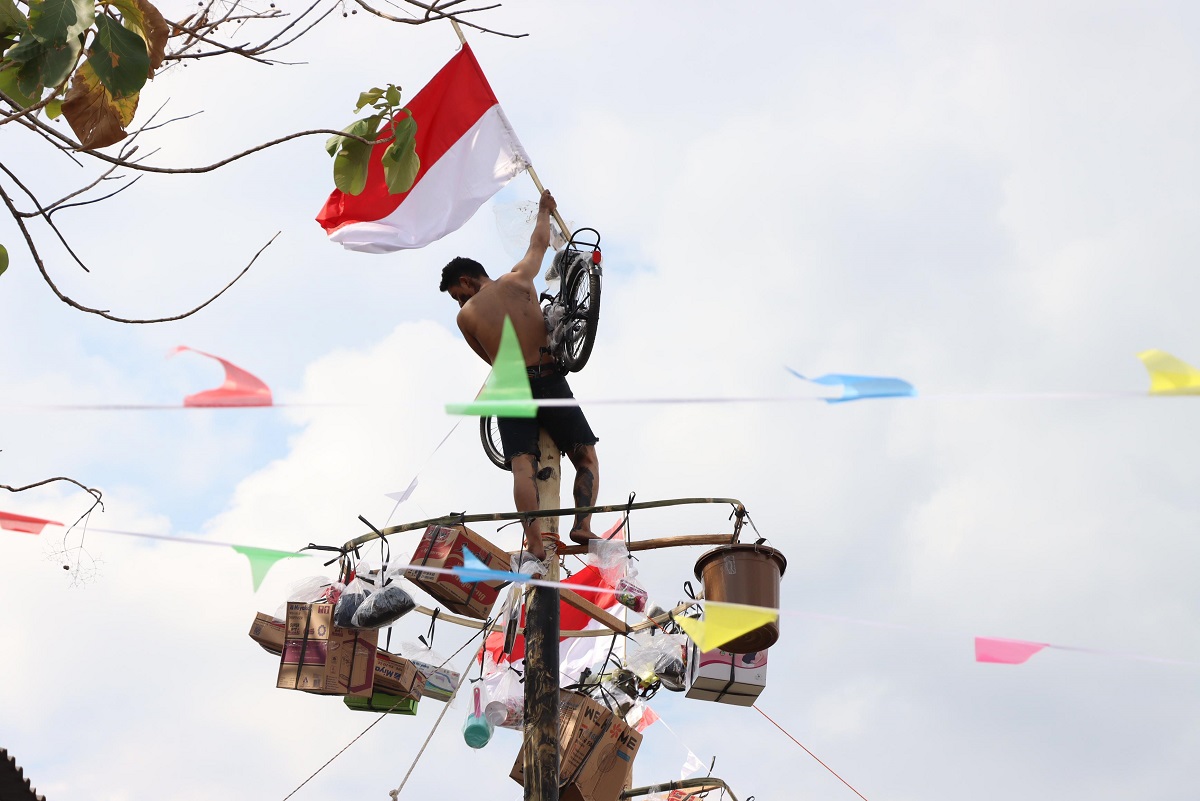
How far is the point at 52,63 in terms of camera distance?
3.12 meters

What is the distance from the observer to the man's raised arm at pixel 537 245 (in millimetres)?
7266

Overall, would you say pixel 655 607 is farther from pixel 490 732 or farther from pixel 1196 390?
pixel 1196 390

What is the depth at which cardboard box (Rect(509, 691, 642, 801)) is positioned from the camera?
22.8 ft

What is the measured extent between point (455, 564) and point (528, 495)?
57cm

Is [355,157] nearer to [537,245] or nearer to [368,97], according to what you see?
[368,97]

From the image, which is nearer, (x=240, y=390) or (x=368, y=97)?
(x=240, y=390)

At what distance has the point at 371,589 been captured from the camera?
6.92m

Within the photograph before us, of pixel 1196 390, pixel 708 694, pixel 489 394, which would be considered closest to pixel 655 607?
pixel 708 694

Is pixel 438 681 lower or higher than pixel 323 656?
lower

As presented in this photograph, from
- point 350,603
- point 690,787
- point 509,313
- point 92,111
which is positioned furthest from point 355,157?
point 690,787

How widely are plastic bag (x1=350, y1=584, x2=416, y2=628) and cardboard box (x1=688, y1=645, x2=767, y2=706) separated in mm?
1791

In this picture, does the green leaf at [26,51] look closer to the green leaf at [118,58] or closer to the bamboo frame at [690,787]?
the green leaf at [118,58]

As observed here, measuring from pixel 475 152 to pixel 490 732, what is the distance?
3.76 metres

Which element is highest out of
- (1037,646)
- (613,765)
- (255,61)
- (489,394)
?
(255,61)
